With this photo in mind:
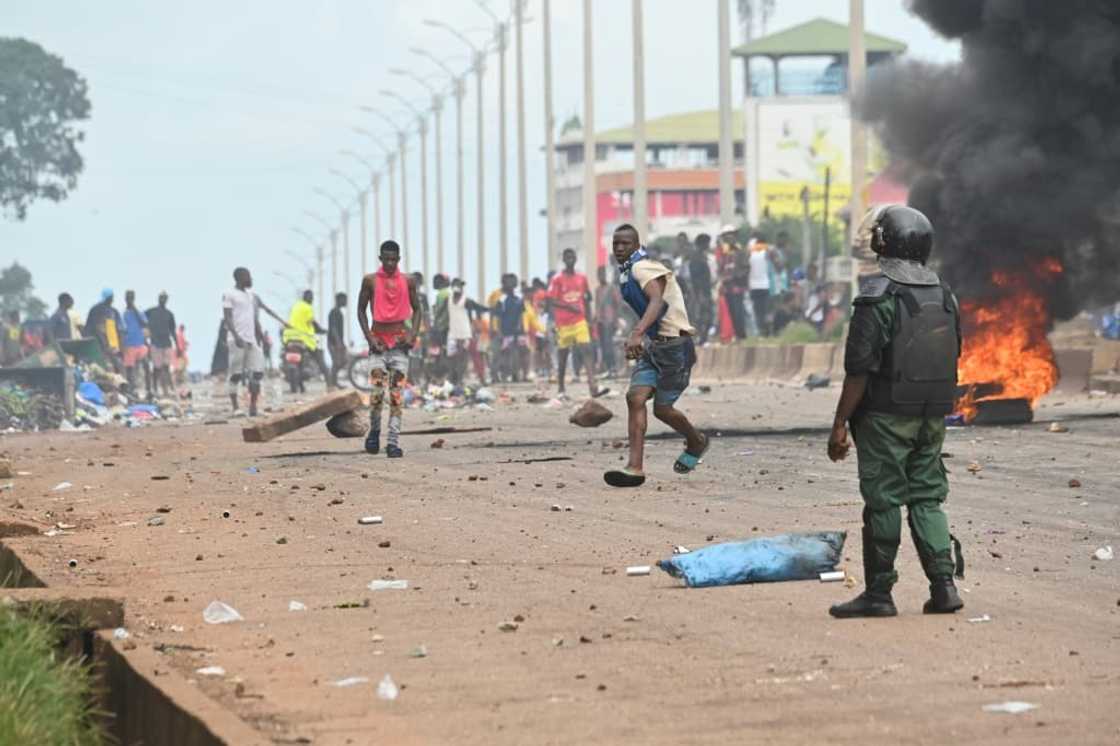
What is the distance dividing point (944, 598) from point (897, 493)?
40 cm

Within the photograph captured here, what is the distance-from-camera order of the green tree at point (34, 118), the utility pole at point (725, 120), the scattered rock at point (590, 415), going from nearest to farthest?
the scattered rock at point (590, 415) → the utility pole at point (725, 120) → the green tree at point (34, 118)

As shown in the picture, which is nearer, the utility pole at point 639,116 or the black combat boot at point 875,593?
the black combat boot at point 875,593

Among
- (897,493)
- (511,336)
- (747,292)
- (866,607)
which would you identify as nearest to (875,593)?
(866,607)

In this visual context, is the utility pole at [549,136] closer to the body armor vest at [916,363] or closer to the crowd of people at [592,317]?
the crowd of people at [592,317]

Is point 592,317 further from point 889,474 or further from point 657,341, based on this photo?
point 889,474

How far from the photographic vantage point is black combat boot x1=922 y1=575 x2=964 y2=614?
26.9 feet

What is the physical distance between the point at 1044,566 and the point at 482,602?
2472 millimetres

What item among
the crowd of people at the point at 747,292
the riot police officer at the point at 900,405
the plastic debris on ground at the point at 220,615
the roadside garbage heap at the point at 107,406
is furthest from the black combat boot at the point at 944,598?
the crowd of people at the point at 747,292

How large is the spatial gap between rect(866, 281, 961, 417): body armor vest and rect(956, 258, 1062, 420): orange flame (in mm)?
11638

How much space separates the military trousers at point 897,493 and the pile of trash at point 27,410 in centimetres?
2061

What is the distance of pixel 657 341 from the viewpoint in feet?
46.5

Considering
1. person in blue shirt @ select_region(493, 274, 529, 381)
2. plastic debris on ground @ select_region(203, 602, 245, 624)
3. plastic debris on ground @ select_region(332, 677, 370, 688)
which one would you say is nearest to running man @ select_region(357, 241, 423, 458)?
plastic debris on ground @ select_region(203, 602, 245, 624)

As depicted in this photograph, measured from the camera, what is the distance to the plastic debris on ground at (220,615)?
27.3 ft

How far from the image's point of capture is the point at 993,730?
6098mm
